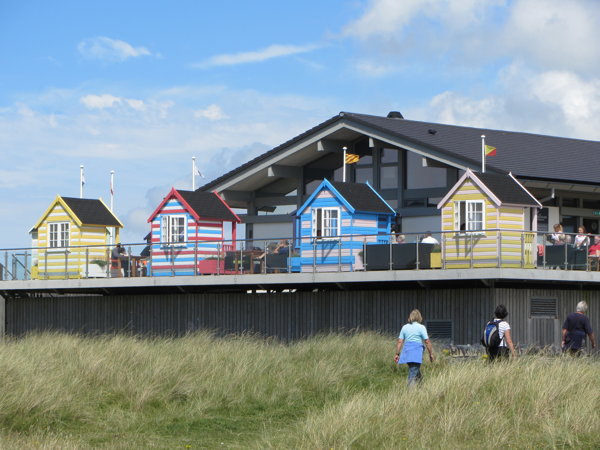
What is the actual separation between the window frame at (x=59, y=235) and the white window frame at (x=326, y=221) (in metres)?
8.62

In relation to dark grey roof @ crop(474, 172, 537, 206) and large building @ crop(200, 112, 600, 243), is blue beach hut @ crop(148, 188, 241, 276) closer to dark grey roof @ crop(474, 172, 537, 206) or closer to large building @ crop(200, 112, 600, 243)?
large building @ crop(200, 112, 600, 243)

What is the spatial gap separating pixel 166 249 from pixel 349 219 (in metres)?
5.53

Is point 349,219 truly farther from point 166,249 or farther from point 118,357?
point 118,357

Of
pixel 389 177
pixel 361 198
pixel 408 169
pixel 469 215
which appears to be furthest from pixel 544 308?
pixel 389 177

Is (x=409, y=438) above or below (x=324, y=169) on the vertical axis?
below

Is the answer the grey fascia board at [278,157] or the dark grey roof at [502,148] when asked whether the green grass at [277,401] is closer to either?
the dark grey roof at [502,148]

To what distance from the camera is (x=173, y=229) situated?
3600 cm

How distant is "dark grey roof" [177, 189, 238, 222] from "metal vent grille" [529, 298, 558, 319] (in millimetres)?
9747

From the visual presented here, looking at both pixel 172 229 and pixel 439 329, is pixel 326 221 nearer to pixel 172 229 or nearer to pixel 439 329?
pixel 439 329

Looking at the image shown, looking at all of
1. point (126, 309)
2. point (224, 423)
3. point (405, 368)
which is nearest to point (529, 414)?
point (224, 423)

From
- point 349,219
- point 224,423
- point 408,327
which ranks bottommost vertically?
point 224,423

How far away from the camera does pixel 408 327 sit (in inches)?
830

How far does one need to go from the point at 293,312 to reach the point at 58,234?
28.7ft

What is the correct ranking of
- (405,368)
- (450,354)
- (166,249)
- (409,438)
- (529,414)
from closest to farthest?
1. (409,438)
2. (529,414)
3. (405,368)
4. (450,354)
5. (166,249)
